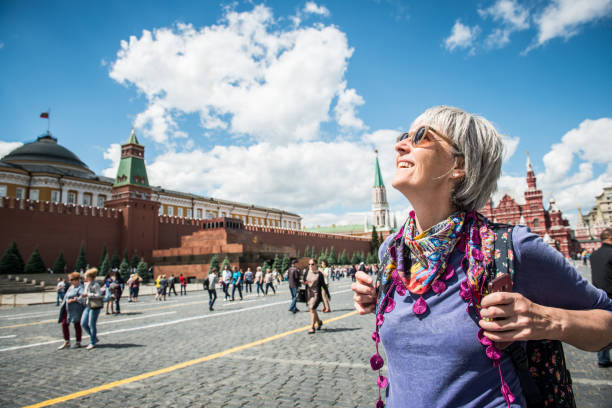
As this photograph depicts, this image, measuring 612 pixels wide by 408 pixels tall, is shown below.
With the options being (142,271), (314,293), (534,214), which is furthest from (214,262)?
(534,214)

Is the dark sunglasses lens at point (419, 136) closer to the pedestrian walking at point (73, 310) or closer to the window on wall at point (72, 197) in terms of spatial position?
the pedestrian walking at point (73, 310)

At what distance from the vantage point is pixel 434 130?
48.5 inches

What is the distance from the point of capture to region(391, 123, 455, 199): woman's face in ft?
3.97

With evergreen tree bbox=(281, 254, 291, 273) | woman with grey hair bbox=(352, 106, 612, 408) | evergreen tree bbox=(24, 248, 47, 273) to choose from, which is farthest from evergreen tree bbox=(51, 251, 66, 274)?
woman with grey hair bbox=(352, 106, 612, 408)

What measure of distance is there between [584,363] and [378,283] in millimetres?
4666

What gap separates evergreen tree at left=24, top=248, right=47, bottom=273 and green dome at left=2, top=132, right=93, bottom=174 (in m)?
25.5

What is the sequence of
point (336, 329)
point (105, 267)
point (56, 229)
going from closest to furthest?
point (336, 329) < point (105, 267) < point (56, 229)

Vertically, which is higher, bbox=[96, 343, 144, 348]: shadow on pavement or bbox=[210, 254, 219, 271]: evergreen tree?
bbox=[210, 254, 219, 271]: evergreen tree

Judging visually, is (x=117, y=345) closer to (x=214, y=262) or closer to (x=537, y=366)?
(x=537, y=366)

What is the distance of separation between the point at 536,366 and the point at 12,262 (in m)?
31.9

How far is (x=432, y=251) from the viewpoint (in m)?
1.13

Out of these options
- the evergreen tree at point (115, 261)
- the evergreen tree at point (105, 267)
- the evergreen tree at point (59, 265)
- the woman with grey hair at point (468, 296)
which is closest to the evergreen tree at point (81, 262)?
the evergreen tree at point (59, 265)

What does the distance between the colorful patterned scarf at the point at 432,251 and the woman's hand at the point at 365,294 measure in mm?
153

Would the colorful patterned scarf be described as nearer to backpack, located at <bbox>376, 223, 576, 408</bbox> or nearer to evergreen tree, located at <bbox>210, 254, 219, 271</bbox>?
backpack, located at <bbox>376, 223, 576, 408</bbox>
